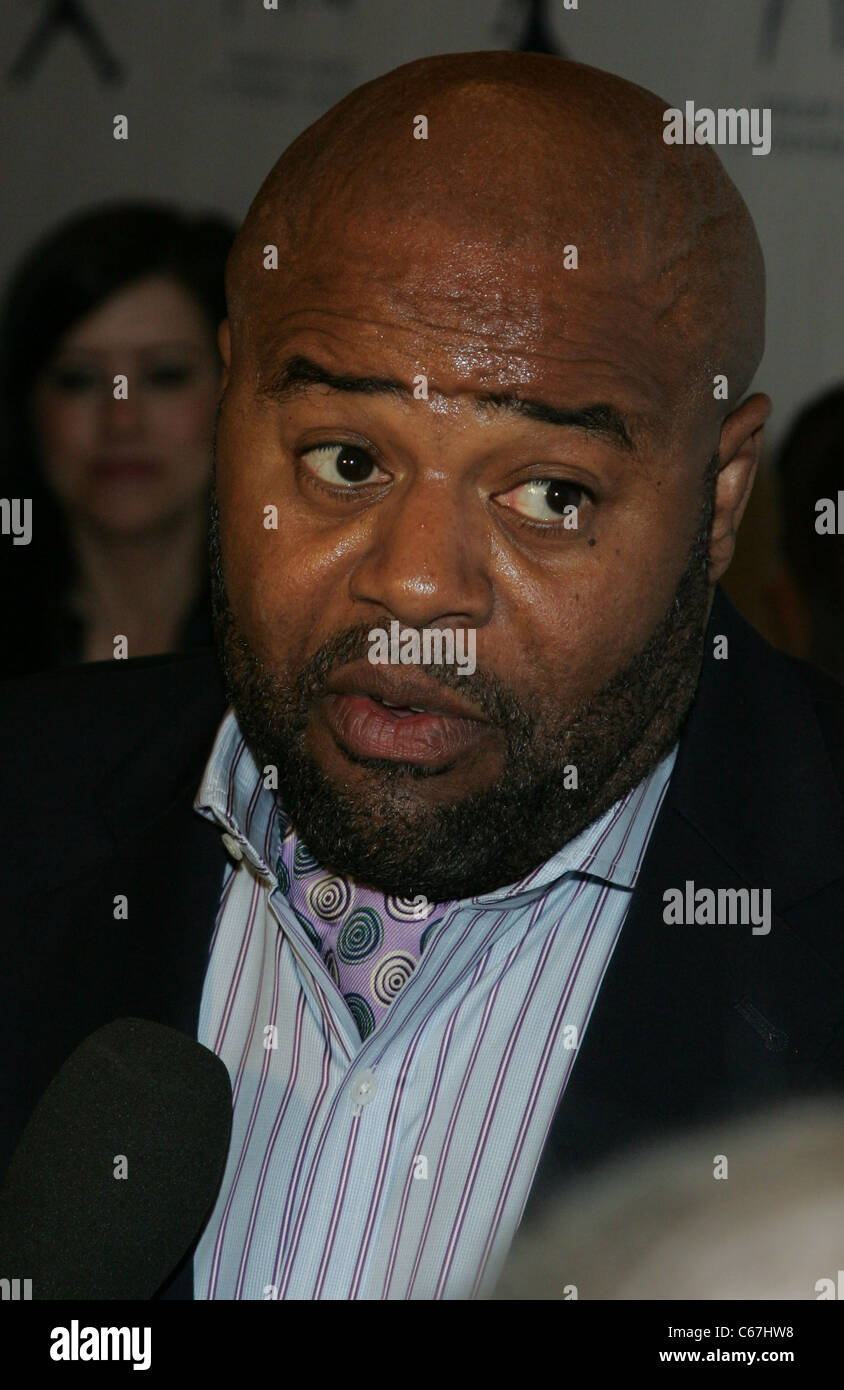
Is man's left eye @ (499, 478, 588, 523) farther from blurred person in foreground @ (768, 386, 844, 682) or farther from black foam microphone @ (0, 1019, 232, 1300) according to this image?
blurred person in foreground @ (768, 386, 844, 682)

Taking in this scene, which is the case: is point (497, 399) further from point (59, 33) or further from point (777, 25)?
point (59, 33)

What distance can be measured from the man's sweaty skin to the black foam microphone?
24 centimetres

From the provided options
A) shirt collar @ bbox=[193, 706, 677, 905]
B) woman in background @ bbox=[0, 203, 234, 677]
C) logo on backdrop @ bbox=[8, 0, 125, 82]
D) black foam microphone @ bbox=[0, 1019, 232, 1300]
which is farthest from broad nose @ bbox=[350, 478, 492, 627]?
logo on backdrop @ bbox=[8, 0, 125, 82]

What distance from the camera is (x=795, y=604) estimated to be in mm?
2898

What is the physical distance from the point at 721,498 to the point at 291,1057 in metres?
0.63

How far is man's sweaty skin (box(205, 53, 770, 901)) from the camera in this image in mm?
1187

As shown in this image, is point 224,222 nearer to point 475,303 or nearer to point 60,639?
point 60,639

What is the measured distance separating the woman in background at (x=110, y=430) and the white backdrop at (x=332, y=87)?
0.34 ft

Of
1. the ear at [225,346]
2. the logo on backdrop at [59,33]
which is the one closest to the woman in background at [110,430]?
the logo on backdrop at [59,33]

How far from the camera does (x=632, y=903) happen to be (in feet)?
4.33

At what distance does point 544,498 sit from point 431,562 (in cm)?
12

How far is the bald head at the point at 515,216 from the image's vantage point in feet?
3.90
